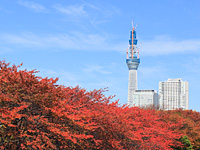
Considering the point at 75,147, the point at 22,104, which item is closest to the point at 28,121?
the point at 22,104

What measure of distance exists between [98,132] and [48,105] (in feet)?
11.5

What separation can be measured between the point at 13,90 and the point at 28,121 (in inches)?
61.9

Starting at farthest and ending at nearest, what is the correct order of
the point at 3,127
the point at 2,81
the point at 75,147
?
the point at 75,147 < the point at 2,81 < the point at 3,127

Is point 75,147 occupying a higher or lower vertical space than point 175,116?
lower

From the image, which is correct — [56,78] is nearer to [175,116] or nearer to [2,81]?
[2,81]

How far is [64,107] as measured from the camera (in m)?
13.9

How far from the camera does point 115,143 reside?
50.6 feet

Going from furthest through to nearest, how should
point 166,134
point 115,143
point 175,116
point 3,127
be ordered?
point 175,116, point 166,134, point 115,143, point 3,127

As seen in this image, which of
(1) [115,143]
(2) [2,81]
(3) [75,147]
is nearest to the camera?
(2) [2,81]

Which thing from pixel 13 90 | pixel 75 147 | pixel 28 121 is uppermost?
pixel 13 90

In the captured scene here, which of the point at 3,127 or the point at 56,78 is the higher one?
the point at 56,78

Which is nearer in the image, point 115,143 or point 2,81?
point 2,81

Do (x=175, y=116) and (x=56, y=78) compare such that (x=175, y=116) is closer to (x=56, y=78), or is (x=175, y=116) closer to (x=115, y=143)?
(x=115, y=143)

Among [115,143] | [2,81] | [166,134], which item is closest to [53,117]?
[2,81]
